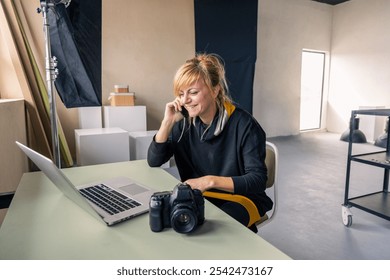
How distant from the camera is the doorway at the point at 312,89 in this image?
6.32 metres

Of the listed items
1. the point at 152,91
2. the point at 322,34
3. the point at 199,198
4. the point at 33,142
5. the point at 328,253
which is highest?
the point at 322,34

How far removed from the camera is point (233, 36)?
4.73 meters

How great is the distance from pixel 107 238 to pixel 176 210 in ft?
0.61

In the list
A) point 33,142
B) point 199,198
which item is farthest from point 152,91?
point 199,198

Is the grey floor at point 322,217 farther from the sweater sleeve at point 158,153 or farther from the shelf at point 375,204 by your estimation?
the sweater sleeve at point 158,153

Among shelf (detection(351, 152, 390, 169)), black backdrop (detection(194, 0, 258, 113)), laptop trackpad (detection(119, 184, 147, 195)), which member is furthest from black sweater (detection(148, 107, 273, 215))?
black backdrop (detection(194, 0, 258, 113))

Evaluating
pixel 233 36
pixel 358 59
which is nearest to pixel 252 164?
pixel 233 36

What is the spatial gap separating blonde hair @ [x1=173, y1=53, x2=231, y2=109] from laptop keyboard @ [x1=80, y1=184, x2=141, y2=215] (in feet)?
1.64

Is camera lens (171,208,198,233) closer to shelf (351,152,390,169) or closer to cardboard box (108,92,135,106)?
shelf (351,152,390,169)

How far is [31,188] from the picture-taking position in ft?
3.49

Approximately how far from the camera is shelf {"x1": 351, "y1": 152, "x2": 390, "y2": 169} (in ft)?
6.44

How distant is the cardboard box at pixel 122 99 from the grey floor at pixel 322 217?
84.8 inches
